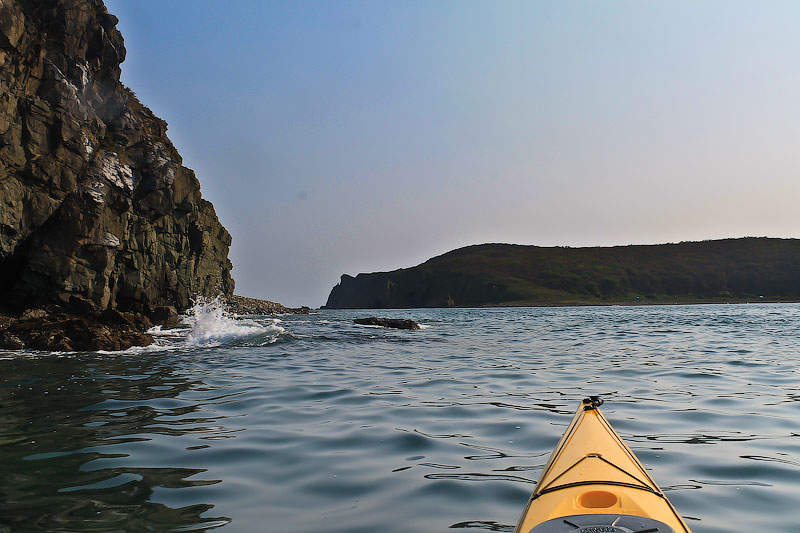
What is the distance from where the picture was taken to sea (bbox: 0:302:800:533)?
467 cm

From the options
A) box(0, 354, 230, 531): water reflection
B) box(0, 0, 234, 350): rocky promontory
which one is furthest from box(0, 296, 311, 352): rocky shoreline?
box(0, 354, 230, 531): water reflection

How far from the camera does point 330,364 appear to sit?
53.9 ft

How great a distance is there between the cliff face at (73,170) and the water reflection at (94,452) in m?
16.2

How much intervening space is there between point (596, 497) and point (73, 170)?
30864 millimetres

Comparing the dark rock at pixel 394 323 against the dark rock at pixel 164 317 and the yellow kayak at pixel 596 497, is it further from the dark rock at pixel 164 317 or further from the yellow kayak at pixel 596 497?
the yellow kayak at pixel 596 497

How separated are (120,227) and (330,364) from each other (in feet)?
73.9

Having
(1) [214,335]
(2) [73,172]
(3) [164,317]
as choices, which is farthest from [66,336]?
(3) [164,317]

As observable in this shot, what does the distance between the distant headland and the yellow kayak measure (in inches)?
5759

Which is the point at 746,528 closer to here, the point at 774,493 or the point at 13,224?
the point at 774,493

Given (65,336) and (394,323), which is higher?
(65,336)

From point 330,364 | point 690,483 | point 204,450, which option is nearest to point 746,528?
point 690,483

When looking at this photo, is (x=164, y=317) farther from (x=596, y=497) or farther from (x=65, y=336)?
(x=596, y=497)

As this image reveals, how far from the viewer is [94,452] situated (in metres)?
6.45

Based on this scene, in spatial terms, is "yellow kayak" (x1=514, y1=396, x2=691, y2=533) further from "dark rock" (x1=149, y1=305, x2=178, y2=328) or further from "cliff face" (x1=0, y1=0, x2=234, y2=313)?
"dark rock" (x1=149, y1=305, x2=178, y2=328)
